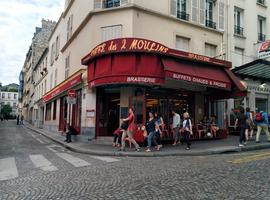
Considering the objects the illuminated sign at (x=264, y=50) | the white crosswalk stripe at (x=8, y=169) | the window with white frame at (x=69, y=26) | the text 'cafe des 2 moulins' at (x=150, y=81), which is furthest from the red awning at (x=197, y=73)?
the window with white frame at (x=69, y=26)

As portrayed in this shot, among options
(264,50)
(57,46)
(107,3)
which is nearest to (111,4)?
(107,3)

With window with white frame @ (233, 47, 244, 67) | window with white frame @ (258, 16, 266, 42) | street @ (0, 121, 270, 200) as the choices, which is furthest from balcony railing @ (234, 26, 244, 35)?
street @ (0, 121, 270, 200)

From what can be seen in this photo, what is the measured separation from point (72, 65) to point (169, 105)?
7862 mm

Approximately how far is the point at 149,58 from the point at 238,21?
418 inches

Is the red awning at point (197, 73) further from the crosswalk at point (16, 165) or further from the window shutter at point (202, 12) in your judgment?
the crosswalk at point (16, 165)

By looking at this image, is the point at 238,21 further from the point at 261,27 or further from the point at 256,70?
the point at 256,70

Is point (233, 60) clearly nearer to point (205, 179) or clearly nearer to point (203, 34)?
point (203, 34)

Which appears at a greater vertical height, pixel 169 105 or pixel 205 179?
pixel 169 105

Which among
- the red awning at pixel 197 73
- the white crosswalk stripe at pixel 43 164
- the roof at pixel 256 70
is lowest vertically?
the white crosswalk stripe at pixel 43 164

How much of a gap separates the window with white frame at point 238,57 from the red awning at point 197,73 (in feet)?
14.0

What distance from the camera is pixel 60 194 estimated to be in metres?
5.12

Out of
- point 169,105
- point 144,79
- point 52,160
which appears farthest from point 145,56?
point 52,160

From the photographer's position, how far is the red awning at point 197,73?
39.9 ft

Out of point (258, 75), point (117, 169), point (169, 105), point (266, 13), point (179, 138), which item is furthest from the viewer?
point (266, 13)
